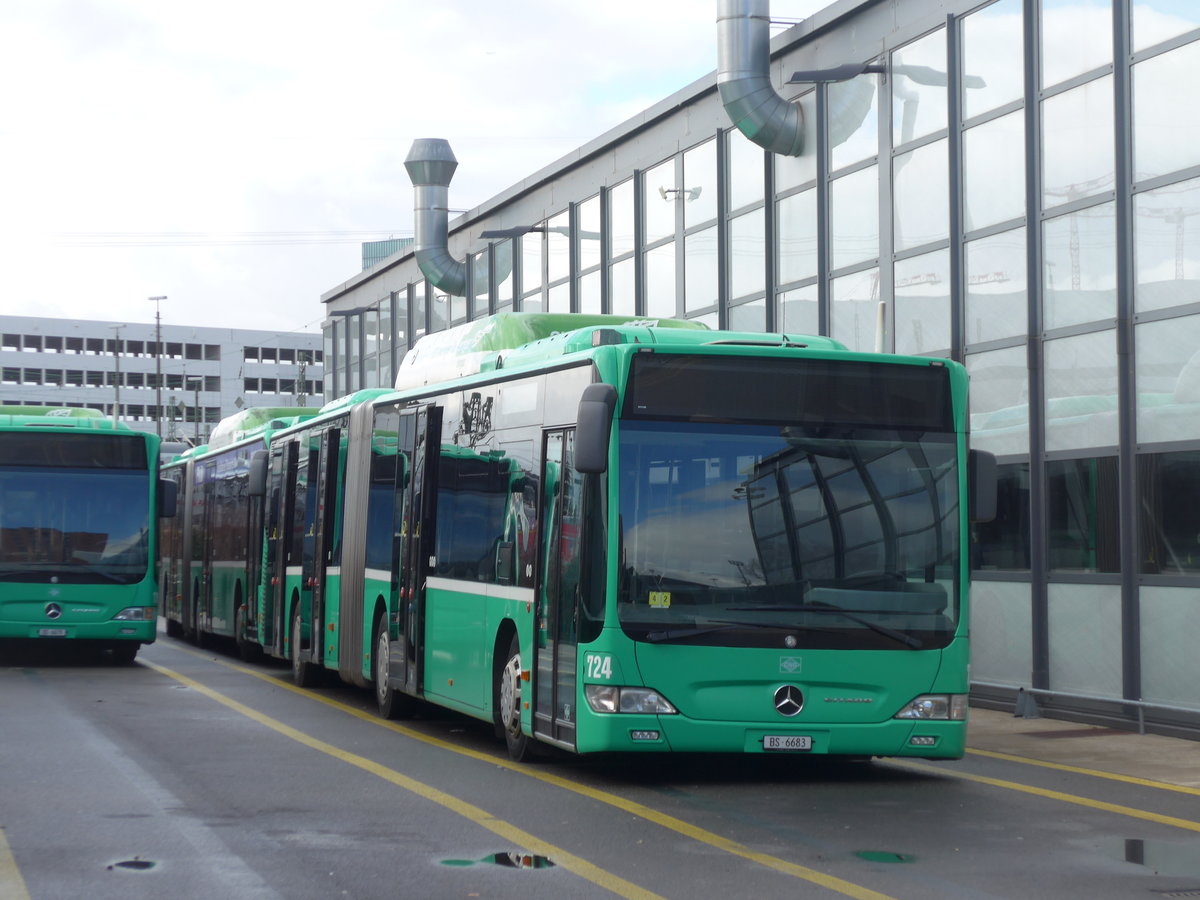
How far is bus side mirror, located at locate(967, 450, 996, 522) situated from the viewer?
38.8 feet

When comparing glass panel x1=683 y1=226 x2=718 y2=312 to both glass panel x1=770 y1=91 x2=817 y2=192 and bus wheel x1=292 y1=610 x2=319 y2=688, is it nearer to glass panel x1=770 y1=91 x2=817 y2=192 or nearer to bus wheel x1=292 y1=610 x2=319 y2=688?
glass panel x1=770 y1=91 x2=817 y2=192

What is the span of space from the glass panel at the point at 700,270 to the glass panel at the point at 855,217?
3501 mm

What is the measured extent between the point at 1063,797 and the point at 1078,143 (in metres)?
8.66

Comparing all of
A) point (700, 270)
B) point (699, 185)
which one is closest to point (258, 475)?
point (700, 270)

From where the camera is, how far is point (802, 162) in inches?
925

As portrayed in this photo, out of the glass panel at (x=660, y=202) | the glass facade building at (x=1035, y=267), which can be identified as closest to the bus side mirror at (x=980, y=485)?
the glass facade building at (x=1035, y=267)

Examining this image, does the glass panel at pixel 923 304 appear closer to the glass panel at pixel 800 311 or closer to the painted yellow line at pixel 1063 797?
the glass panel at pixel 800 311

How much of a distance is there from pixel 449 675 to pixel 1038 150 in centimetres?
878

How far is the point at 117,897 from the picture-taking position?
24.8 feet

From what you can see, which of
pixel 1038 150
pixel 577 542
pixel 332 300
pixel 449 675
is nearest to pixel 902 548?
pixel 577 542

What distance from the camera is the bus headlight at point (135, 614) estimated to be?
22.8m

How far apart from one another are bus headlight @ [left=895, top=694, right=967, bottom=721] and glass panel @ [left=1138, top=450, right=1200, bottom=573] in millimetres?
5877

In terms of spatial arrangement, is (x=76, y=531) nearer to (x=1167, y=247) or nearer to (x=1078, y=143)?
(x=1078, y=143)

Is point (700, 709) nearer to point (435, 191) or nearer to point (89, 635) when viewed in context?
point (89, 635)
